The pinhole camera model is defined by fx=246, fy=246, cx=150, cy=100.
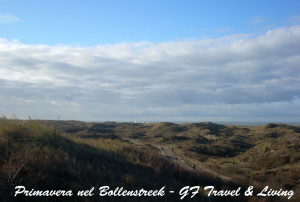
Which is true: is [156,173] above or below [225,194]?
above

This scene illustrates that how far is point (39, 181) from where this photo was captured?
7.10 meters

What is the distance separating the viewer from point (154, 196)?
8.44 metres

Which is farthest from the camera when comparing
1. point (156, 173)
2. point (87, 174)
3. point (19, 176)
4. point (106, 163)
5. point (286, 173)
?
point (286, 173)

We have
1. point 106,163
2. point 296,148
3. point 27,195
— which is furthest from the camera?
point 296,148

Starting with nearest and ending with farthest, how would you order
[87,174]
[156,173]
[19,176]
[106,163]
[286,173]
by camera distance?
1. [19,176]
2. [87,174]
3. [106,163]
4. [156,173]
5. [286,173]

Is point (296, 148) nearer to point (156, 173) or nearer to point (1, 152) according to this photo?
point (156, 173)

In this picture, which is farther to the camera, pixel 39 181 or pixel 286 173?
pixel 286 173

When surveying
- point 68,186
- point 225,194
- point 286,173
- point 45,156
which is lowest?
point 286,173

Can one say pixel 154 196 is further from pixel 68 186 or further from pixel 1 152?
pixel 1 152

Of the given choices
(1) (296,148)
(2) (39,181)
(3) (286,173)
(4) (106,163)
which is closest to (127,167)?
(4) (106,163)

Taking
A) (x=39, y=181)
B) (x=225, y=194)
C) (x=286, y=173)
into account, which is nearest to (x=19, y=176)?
(x=39, y=181)

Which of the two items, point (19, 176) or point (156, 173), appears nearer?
point (19, 176)

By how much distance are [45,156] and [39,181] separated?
135 cm

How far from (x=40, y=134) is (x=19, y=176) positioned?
4.28m
